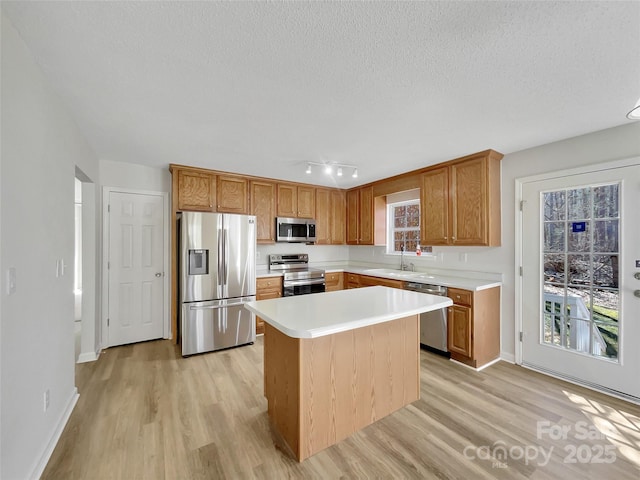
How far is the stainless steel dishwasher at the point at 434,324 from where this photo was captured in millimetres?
3191

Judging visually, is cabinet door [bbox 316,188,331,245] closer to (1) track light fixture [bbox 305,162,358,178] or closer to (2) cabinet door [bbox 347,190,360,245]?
(2) cabinet door [bbox 347,190,360,245]

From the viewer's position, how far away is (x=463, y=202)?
327 cm

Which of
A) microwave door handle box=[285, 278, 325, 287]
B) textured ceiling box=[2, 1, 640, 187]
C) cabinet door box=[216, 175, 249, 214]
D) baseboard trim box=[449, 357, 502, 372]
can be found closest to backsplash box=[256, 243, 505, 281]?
microwave door handle box=[285, 278, 325, 287]

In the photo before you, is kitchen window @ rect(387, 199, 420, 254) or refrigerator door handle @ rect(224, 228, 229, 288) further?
kitchen window @ rect(387, 199, 420, 254)

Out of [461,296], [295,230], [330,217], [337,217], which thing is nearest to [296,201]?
[295,230]

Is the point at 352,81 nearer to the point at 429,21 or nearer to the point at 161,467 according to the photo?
the point at 429,21

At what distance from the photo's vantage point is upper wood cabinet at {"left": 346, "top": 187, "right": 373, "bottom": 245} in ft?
15.5

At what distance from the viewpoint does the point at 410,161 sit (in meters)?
3.45

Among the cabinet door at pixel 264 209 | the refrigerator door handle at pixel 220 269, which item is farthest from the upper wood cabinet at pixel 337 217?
the refrigerator door handle at pixel 220 269

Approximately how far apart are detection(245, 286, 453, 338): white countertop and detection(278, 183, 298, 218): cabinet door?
7.63 ft

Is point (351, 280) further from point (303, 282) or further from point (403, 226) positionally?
point (403, 226)

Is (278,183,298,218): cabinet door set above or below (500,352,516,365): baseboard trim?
above

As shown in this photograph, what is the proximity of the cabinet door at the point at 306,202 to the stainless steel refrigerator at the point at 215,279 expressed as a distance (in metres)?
1.10

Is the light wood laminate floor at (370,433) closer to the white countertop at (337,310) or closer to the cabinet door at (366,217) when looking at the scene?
the white countertop at (337,310)
